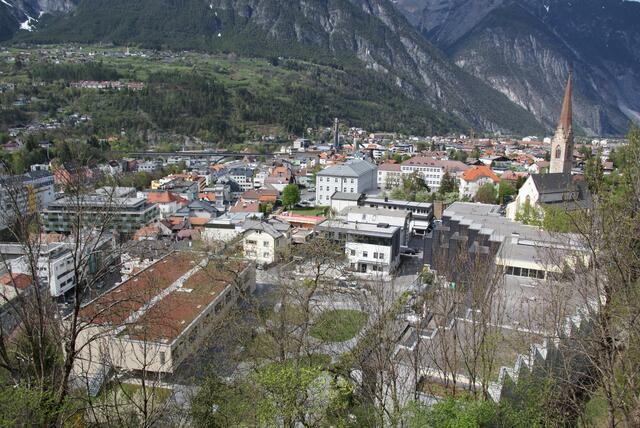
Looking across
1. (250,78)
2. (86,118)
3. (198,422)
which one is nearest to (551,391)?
(198,422)

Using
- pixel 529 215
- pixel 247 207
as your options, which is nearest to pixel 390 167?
pixel 247 207

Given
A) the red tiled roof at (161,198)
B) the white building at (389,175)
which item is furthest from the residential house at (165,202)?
the white building at (389,175)

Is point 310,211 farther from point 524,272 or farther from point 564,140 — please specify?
point 524,272

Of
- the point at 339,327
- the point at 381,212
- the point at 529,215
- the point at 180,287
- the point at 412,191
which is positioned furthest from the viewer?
the point at 412,191

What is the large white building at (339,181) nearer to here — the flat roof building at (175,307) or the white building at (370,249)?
the white building at (370,249)

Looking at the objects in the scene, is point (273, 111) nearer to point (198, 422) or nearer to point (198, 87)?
point (198, 87)

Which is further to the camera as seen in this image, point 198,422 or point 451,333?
point 451,333
